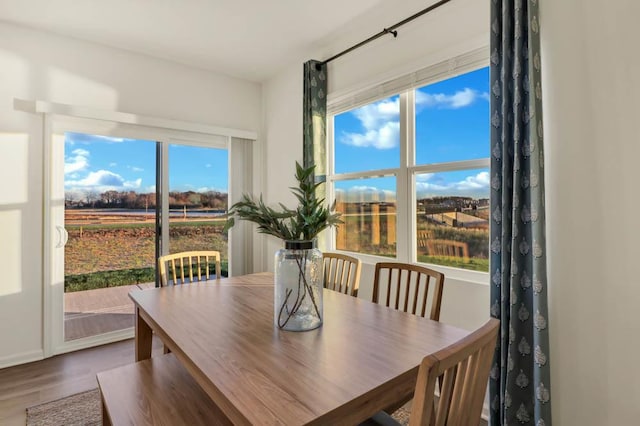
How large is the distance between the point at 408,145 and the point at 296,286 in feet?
5.19

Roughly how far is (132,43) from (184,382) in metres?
2.95

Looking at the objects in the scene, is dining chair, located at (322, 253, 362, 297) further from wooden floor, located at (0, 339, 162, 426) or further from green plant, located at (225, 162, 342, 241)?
wooden floor, located at (0, 339, 162, 426)

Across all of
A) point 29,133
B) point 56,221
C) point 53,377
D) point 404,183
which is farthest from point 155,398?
point 29,133

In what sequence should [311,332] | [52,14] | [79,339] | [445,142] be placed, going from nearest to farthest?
[311,332] → [445,142] → [52,14] → [79,339]

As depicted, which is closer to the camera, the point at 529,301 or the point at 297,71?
the point at 529,301

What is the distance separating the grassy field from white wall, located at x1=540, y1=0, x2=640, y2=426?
10.6 ft

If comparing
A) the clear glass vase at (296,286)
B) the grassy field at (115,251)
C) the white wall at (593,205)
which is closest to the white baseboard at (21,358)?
the grassy field at (115,251)

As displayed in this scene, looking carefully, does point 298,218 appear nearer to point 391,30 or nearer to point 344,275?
point 344,275

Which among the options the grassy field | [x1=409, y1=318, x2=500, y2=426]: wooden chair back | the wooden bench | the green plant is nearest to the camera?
[x1=409, y1=318, x2=500, y2=426]: wooden chair back

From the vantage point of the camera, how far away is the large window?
2.18m

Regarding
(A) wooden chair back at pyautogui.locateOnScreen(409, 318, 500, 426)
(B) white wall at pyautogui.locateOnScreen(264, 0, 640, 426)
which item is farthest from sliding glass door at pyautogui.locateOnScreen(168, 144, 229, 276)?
(A) wooden chair back at pyautogui.locateOnScreen(409, 318, 500, 426)

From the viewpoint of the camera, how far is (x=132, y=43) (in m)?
3.03

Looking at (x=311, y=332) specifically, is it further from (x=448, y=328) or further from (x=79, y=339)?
(x=79, y=339)

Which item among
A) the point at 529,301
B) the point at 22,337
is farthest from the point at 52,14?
the point at 529,301
